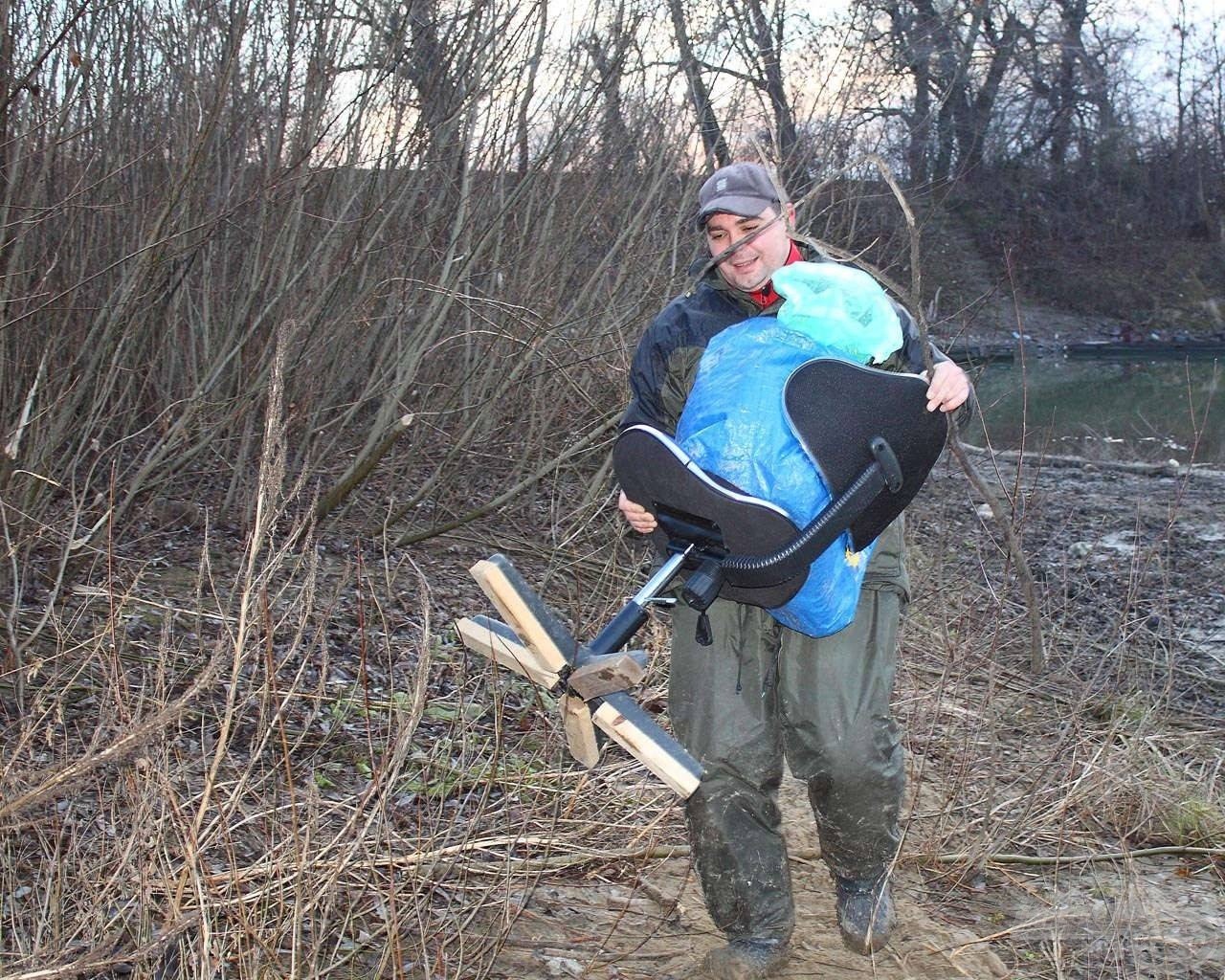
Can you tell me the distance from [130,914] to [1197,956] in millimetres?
2787

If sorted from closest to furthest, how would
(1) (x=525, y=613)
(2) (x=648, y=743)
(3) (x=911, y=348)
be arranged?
(2) (x=648, y=743), (1) (x=525, y=613), (3) (x=911, y=348)

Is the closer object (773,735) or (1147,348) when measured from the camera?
(773,735)

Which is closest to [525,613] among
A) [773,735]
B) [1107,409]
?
[773,735]

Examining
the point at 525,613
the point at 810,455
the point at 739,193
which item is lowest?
the point at 525,613

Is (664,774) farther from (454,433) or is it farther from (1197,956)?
(454,433)

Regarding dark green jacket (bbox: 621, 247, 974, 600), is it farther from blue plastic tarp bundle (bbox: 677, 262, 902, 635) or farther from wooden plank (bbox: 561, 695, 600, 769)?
wooden plank (bbox: 561, 695, 600, 769)

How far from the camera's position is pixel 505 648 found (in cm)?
283

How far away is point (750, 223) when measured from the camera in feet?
10.7

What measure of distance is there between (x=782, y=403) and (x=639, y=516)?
0.44m

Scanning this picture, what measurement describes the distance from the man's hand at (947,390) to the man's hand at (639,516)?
2.34 ft

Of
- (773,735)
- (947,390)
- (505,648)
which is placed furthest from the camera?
(773,735)

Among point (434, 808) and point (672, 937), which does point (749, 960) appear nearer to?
point (672, 937)

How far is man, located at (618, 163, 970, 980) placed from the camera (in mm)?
3180

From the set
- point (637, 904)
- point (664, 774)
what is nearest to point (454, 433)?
point (637, 904)
